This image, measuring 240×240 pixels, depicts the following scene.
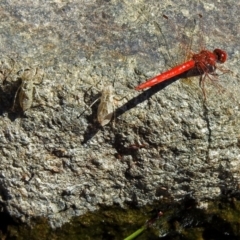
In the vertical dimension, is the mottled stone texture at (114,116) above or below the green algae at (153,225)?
above

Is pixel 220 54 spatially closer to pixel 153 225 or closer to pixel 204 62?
pixel 204 62

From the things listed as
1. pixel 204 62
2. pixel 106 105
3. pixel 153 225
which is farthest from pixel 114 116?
pixel 153 225

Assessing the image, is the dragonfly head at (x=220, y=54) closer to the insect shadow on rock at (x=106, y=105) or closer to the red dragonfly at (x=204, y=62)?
the red dragonfly at (x=204, y=62)

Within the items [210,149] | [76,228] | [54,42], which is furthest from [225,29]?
[76,228]

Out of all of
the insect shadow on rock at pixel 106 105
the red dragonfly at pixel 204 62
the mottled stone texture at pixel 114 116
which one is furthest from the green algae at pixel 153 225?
the red dragonfly at pixel 204 62

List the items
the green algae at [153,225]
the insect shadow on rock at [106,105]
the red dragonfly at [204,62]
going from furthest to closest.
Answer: the green algae at [153,225]
the red dragonfly at [204,62]
the insect shadow on rock at [106,105]

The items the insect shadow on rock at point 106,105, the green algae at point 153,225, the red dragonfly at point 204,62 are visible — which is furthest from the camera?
the green algae at point 153,225
